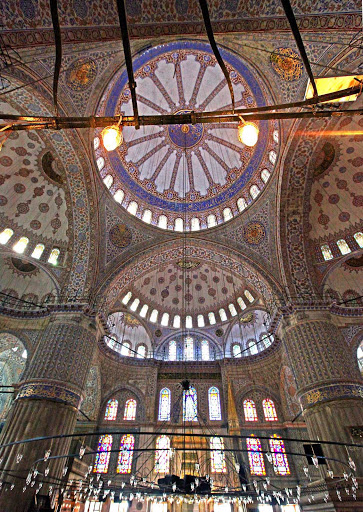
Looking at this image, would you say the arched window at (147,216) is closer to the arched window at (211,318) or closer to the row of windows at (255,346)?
the arched window at (211,318)

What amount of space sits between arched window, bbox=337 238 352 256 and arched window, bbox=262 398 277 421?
8.54m

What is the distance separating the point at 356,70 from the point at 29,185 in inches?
494

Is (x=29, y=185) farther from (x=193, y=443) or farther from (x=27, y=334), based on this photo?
(x=193, y=443)

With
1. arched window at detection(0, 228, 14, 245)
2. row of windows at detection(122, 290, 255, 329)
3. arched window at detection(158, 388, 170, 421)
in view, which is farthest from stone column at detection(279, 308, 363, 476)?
arched window at detection(0, 228, 14, 245)

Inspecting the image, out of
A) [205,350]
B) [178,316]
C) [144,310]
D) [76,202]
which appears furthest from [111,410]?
[76,202]

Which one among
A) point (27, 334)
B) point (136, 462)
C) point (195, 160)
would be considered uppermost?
point (195, 160)

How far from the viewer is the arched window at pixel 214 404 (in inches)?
581

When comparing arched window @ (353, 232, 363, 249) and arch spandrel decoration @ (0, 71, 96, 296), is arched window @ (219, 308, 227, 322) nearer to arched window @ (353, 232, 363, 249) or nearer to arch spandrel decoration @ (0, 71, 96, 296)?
arched window @ (353, 232, 363, 249)

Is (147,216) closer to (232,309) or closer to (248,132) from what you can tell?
(232,309)

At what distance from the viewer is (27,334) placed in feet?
38.9

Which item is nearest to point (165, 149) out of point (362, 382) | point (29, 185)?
point (29, 185)

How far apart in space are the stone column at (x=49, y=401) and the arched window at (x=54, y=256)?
2.55m

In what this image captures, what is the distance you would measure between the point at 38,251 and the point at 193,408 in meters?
11.2

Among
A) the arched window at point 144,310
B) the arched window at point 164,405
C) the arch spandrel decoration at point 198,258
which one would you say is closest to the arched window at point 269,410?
the arched window at point 164,405
